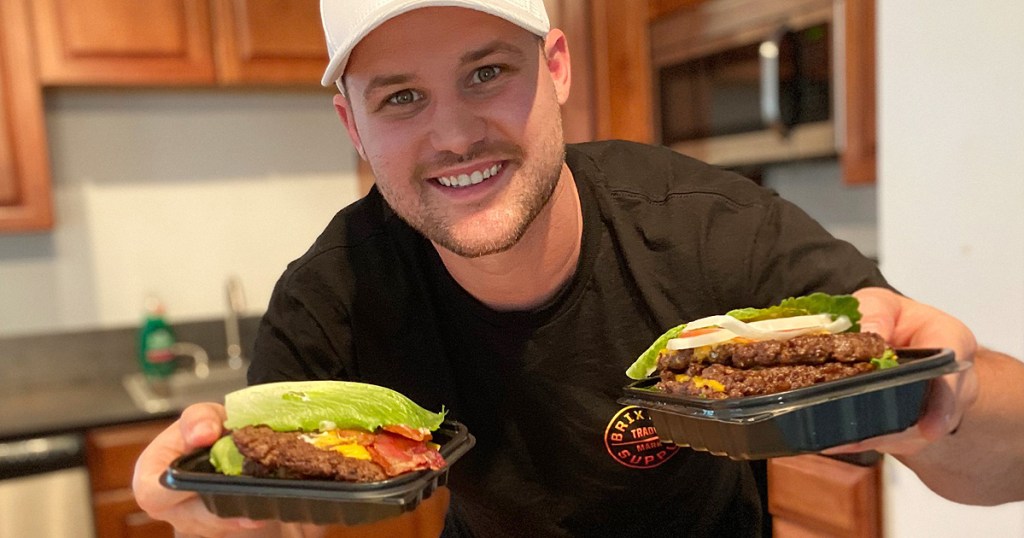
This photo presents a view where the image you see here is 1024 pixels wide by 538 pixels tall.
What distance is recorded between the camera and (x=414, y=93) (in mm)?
1118

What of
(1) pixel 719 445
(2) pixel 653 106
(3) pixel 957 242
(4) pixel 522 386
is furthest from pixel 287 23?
(1) pixel 719 445

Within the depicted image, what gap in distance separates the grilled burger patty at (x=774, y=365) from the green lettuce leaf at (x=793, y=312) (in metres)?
0.06

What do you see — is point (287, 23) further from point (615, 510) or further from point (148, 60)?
point (615, 510)

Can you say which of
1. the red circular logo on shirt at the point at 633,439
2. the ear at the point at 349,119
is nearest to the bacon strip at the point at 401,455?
the red circular logo on shirt at the point at 633,439

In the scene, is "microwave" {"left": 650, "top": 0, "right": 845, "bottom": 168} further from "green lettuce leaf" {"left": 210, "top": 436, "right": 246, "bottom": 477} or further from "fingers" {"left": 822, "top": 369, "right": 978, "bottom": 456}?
"green lettuce leaf" {"left": 210, "top": 436, "right": 246, "bottom": 477}

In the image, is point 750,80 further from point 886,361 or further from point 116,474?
point 116,474

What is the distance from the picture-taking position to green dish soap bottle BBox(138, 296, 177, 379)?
273cm

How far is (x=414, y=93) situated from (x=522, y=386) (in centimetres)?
46

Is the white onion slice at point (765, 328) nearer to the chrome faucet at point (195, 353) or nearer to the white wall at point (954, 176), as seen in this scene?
the white wall at point (954, 176)

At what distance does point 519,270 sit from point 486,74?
29 cm

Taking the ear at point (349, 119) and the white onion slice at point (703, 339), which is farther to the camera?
Answer: the ear at point (349, 119)

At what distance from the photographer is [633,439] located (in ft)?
3.94

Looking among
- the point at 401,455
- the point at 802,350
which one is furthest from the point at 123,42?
the point at 802,350

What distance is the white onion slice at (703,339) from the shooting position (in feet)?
2.99
